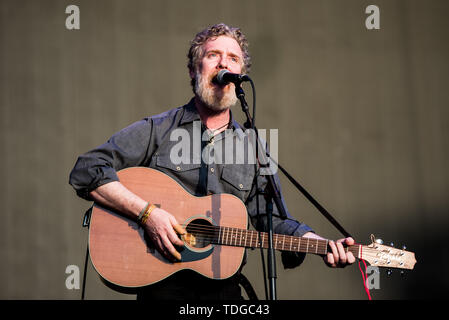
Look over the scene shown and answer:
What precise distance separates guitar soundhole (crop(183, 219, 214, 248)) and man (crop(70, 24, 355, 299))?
0.30ft

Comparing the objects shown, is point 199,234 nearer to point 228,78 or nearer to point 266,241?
point 266,241

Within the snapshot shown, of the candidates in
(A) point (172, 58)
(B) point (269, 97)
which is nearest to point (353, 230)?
(B) point (269, 97)

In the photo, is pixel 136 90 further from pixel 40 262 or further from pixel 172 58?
pixel 40 262

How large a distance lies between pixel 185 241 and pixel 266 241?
0.46m

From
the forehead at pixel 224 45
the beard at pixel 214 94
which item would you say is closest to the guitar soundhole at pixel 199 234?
the beard at pixel 214 94

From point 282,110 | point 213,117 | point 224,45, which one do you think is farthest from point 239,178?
point 282,110

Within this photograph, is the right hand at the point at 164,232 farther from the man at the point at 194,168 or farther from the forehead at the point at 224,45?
the forehead at the point at 224,45

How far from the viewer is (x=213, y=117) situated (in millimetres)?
2994

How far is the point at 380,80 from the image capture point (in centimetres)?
452

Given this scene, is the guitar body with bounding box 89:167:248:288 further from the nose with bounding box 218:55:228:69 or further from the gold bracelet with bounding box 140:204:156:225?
the nose with bounding box 218:55:228:69

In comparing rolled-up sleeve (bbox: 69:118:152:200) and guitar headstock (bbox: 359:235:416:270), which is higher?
rolled-up sleeve (bbox: 69:118:152:200)

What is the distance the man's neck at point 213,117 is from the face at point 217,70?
7cm

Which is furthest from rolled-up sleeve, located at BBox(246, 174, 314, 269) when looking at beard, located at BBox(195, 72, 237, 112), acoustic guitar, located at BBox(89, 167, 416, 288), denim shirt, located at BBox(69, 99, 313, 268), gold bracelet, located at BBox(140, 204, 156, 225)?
gold bracelet, located at BBox(140, 204, 156, 225)

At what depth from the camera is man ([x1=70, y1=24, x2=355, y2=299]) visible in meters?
2.43
